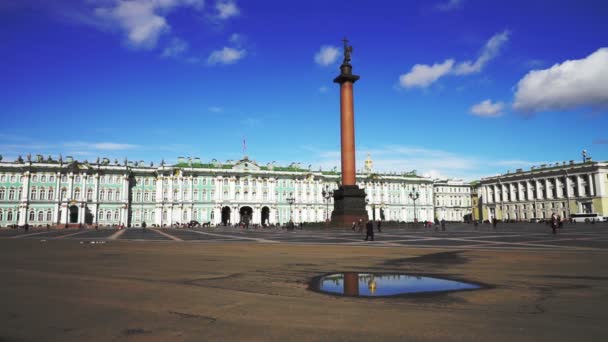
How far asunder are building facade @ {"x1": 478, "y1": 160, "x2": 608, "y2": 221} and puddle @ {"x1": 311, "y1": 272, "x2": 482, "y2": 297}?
10710cm

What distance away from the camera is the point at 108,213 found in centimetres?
9181

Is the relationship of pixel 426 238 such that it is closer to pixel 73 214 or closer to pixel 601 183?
pixel 73 214

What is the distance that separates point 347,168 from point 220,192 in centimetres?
5936

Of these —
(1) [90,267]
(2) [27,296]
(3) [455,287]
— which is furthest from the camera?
(1) [90,267]

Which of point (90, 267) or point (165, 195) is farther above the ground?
point (165, 195)

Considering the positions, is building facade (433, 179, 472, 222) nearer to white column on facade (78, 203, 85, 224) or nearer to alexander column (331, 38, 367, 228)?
alexander column (331, 38, 367, 228)

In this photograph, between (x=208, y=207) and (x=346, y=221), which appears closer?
(x=346, y=221)

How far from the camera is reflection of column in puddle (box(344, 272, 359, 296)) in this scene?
27.0 ft

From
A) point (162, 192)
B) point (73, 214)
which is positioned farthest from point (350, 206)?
point (73, 214)

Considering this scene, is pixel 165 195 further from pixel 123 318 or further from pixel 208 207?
pixel 123 318

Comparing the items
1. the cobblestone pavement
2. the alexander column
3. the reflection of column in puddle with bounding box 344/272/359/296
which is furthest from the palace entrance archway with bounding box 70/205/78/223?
the reflection of column in puddle with bounding box 344/272/359/296

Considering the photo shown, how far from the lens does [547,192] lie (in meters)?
110

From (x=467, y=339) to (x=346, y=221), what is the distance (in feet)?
128

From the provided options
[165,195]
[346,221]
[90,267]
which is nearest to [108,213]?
[165,195]
